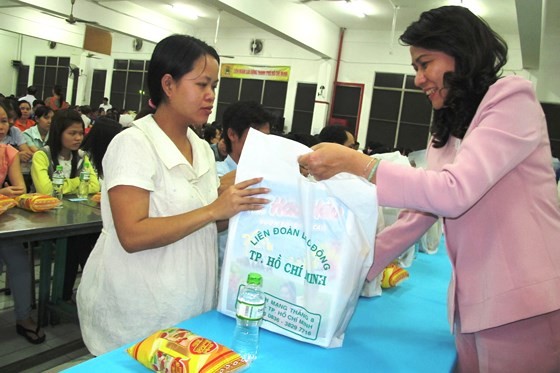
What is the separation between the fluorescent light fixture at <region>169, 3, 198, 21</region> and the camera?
32.2ft

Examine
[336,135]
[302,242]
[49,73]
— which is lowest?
[302,242]

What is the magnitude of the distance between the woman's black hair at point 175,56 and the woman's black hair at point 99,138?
2012mm

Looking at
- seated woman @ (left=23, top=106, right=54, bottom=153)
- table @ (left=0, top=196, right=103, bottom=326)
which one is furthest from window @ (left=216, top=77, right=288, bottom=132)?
table @ (left=0, top=196, right=103, bottom=326)

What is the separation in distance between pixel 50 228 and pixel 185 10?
9.20 m

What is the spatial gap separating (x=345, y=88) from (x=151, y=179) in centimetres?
959

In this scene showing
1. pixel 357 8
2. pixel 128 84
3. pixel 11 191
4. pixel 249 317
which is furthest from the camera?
pixel 128 84

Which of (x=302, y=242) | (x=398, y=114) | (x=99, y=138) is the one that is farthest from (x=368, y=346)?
(x=398, y=114)

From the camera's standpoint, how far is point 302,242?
101cm

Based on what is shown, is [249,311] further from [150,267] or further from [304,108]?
[304,108]

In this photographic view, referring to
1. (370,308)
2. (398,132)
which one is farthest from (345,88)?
(370,308)

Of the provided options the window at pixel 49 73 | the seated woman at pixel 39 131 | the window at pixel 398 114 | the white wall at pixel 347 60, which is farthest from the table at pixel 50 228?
the window at pixel 49 73

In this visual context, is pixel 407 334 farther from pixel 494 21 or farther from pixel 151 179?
pixel 494 21

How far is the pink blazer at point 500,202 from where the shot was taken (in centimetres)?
92

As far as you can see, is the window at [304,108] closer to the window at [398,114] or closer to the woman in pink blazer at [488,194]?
the window at [398,114]
